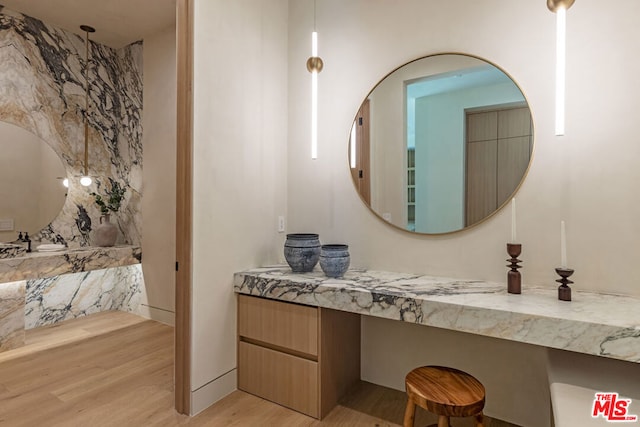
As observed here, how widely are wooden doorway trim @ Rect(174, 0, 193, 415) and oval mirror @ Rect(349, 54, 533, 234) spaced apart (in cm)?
110

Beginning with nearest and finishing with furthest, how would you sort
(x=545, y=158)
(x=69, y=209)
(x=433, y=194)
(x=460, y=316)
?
(x=460, y=316), (x=545, y=158), (x=433, y=194), (x=69, y=209)

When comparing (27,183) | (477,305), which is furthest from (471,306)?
(27,183)

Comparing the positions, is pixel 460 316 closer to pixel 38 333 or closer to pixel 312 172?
pixel 312 172

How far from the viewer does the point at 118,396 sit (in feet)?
6.98

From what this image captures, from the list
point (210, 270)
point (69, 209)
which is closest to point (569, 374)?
point (210, 270)

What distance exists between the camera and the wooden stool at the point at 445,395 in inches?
53.9

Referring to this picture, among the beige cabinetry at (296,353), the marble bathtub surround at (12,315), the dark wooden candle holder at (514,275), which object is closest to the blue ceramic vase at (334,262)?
the beige cabinetry at (296,353)

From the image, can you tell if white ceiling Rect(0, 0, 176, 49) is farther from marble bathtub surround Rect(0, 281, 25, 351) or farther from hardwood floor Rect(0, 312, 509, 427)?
hardwood floor Rect(0, 312, 509, 427)

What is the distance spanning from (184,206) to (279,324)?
906 mm

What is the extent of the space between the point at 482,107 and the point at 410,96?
450mm

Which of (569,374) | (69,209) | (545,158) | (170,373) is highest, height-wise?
(545,158)

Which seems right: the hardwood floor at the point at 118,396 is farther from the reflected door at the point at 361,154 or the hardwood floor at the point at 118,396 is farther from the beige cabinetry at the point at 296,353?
the reflected door at the point at 361,154

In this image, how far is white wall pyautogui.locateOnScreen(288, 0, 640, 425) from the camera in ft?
5.47

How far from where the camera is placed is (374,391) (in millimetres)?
2213
